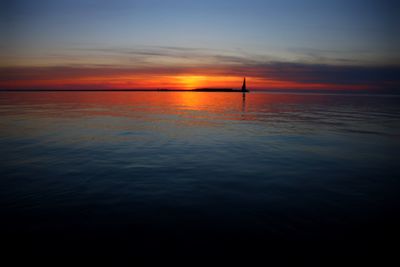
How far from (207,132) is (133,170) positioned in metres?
11.6

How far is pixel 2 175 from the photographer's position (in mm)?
10703

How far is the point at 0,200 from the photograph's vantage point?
812 cm

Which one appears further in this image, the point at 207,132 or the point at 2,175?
the point at 207,132

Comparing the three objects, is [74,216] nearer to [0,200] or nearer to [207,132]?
[0,200]

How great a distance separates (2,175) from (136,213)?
7403 mm

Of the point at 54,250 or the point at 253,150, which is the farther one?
the point at 253,150

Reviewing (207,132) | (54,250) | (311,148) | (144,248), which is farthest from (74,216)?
(207,132)

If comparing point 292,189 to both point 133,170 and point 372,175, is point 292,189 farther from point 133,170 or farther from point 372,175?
point 133,170

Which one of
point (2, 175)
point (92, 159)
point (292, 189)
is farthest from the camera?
point (92, 159)

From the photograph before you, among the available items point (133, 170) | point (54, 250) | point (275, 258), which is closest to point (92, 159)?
point (133, 170)

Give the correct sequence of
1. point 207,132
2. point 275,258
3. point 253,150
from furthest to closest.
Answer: point 207,132 < point 253,150 < point 275,258

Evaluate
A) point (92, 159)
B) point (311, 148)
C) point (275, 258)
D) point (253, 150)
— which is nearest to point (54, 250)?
point (275, 258)

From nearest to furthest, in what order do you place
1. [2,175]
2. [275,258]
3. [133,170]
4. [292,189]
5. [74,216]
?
[275,258]
[74,216]
[292,189]
[2,175]
[133,170]

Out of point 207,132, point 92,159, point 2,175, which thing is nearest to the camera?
point 2,175
